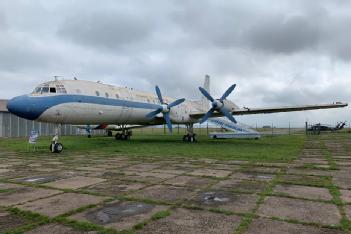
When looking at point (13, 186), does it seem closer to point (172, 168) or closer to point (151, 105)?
point (172, 168)

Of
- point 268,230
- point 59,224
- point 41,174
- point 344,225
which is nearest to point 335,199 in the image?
point 344,225

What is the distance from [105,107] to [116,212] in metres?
17.5

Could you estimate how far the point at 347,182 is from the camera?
866 centimetres

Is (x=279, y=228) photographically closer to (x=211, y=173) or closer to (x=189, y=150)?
(x=211, y=173)

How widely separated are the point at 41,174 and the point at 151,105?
1880 centimetres

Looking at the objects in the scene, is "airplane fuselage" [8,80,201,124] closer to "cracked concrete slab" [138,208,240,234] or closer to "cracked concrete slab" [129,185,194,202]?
"cracked concrete slab" [129,185,194,202]

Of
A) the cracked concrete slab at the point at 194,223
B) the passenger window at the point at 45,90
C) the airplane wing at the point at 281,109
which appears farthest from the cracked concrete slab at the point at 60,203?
the airplane wing at the point at 281,109

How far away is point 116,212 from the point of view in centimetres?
581

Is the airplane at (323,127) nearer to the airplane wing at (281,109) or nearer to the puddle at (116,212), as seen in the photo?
the airplane wing at (281,109)

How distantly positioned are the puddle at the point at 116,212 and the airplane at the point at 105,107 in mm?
13311

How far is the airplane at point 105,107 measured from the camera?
1803 cm

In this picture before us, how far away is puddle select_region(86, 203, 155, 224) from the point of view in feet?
17.6

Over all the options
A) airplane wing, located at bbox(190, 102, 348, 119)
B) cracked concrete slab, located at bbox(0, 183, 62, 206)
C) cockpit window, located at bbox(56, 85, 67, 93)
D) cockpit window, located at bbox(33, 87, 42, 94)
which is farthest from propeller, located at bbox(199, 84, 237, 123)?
cracked concrete slab, located at bbox(0, 183, 62, 206)

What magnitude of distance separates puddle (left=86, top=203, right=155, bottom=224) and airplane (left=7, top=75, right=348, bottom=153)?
13.3 meters
